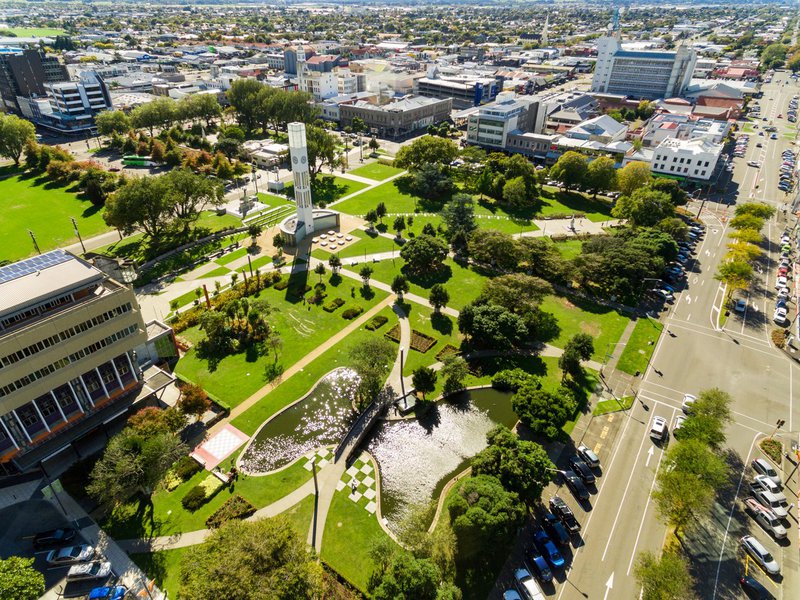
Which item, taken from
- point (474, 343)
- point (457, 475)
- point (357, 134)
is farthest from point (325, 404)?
point (357, 134)

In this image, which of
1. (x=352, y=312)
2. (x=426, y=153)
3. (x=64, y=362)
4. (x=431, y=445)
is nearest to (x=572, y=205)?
(x=426, y=153)

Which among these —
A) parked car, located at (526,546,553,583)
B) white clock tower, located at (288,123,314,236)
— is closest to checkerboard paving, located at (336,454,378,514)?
parked car, located at (526,546,553,583)

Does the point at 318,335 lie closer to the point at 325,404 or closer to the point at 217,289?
the point at 325,404

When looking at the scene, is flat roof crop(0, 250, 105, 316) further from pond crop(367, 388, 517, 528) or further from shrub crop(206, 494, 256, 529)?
pond crop(367, 388, 517, 528)

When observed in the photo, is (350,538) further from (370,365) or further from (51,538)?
(51,538)

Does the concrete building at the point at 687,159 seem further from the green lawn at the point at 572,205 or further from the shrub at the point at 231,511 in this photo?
the shrub at the point at 231,511

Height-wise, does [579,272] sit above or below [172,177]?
below

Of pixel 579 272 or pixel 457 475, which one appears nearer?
pixel 457 475
